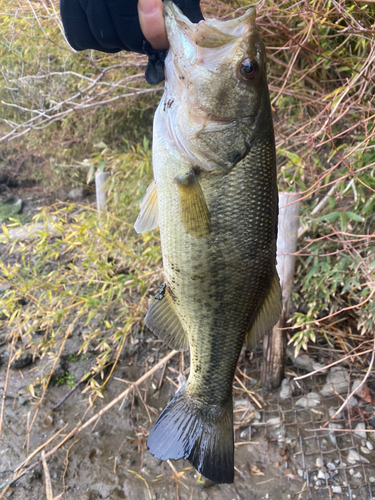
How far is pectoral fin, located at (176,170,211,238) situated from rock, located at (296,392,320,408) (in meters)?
2.33

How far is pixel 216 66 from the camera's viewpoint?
41.0 inches

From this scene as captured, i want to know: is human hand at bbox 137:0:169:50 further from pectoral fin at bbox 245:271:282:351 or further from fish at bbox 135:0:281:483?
pectoral fin at bbox 245:271:282:351

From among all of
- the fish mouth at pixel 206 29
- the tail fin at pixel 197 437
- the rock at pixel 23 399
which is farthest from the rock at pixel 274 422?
the fish mouth at pixel 206 29

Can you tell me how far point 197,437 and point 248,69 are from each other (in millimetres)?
1312

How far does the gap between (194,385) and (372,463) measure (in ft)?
6.25

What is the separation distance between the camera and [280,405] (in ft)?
9.22

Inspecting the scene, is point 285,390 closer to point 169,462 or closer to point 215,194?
point 169,462

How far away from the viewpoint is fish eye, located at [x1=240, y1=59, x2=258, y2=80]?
104 cm

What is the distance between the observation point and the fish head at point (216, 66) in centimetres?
100

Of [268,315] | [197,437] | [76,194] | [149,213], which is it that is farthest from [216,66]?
[76,194]

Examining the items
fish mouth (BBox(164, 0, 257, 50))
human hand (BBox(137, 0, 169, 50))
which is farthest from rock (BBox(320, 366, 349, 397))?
human hand (BBox(137, 0, 169, 50))

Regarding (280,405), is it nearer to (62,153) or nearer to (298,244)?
(298,244)

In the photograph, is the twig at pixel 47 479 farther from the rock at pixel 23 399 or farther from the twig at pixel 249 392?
the twig at pixel 249 392

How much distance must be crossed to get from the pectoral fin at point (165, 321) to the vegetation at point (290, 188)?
36.6 inches
